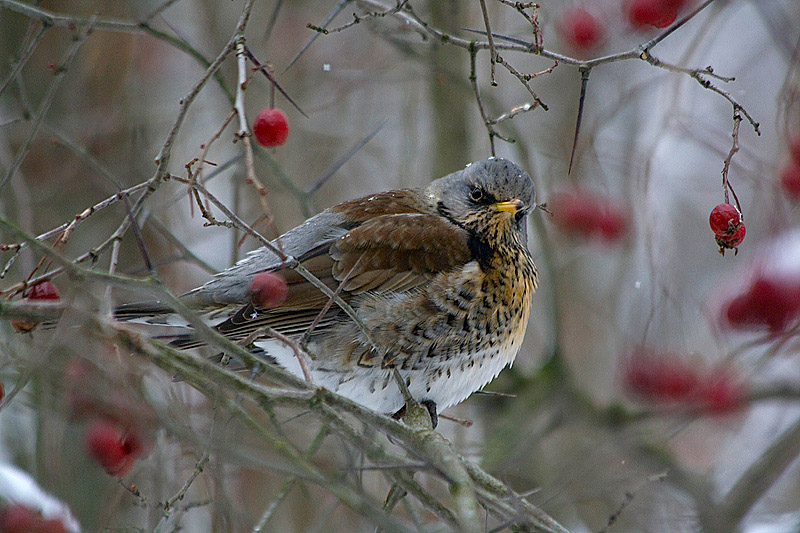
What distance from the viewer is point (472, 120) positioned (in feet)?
18.5

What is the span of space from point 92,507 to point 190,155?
10.9 ft

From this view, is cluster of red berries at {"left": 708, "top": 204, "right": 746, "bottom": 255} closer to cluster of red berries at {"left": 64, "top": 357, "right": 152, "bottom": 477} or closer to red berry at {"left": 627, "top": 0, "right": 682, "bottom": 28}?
red berry at {"left": 627, "top": 0, "right": 682, "bottom": 28}

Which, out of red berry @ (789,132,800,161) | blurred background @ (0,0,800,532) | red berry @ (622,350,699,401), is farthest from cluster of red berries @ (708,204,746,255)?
red berry @ (622,350,699,401)

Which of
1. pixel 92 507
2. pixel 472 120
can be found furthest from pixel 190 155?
pixel 92 507

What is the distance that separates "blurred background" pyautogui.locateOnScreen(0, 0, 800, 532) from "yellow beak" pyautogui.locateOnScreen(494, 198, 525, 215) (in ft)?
1.64

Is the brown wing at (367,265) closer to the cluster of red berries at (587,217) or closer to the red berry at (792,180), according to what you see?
the cluster of red berries at (587,217)

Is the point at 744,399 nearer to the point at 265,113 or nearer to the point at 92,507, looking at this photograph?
the point at 265,113

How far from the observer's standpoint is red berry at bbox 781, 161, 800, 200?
11.0ft

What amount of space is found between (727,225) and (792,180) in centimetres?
110

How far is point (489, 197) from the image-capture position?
349 centimetres

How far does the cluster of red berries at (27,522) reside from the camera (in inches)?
97.3

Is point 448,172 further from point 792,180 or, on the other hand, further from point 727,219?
point 727,219

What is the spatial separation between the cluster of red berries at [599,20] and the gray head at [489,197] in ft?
2.69

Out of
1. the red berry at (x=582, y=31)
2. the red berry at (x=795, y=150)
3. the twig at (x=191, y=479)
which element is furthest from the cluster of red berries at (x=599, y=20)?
the twig at (x=191, y=479)
